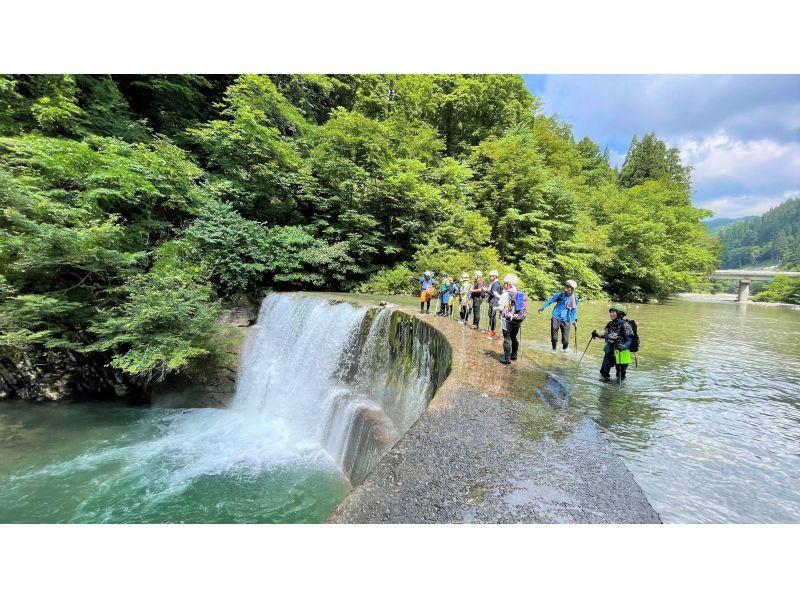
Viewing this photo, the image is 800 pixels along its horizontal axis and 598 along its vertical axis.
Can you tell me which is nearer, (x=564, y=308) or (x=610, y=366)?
(x=610, y=366)

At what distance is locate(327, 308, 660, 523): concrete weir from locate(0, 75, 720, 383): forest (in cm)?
826

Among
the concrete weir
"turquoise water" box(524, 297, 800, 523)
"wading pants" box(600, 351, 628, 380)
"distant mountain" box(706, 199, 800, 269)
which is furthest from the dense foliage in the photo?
the concrete weir

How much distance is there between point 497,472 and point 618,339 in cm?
408

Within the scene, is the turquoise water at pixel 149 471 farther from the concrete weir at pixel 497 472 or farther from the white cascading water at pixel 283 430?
the concrete weir at pixel 497 472

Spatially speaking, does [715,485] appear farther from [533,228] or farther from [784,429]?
[533,228]

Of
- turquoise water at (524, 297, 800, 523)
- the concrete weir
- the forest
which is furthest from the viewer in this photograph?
the forest

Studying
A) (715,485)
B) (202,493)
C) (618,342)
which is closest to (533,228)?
(618,342)

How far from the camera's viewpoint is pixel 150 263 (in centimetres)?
1164

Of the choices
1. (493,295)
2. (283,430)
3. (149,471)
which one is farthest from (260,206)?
(493,295)

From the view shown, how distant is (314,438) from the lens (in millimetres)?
8242

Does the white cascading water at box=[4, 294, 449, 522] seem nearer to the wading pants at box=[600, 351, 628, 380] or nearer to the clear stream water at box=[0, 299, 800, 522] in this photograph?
the clear stream water at box=[0, 299, 800, 522]

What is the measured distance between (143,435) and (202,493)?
373cm

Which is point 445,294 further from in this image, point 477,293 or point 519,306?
point 519,306

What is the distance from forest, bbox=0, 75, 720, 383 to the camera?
29.8 ft
